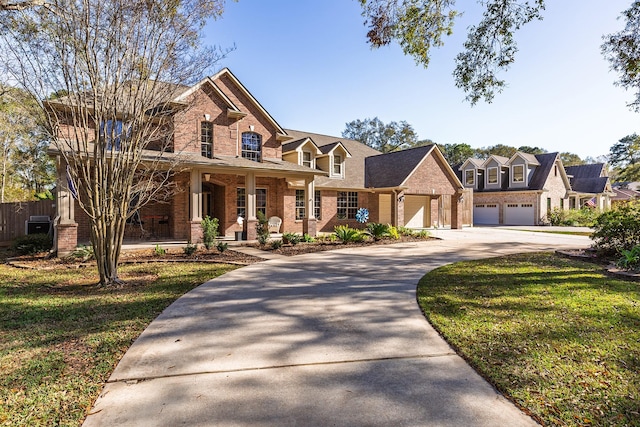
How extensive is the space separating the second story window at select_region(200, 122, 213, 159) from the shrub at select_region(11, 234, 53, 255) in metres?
6.64

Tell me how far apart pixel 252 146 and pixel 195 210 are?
5.51 m

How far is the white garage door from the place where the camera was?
24.1m

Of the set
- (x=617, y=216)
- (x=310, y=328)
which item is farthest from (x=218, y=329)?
(x=617, y=216)

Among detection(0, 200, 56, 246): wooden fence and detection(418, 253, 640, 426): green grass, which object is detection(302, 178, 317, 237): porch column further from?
detection(0, 200, 56, 246): wooden fence

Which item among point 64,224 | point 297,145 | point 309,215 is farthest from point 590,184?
point 64,224

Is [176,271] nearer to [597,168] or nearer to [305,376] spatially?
[305,376]

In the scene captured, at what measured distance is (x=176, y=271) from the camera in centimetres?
903

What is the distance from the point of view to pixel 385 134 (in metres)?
54.8

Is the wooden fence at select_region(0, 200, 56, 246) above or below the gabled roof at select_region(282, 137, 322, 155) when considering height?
below

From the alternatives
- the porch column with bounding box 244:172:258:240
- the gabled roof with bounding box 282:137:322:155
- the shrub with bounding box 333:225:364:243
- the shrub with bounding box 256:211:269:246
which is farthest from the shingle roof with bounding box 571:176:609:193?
the porch column with bounding box 244:172:258:240

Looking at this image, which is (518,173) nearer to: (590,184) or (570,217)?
(570,217)

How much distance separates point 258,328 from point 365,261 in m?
6.08

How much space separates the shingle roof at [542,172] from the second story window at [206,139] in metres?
27.9

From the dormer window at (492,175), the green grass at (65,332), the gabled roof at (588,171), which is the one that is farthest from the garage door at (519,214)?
the green grass at (65,332)
